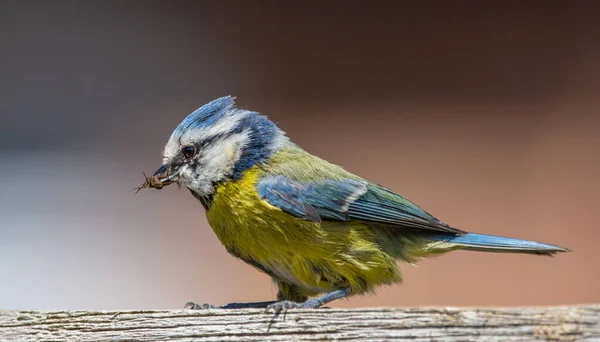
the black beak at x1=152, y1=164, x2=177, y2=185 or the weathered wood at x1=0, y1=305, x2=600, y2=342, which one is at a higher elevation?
the black beak at x1=152, y1=164, x2=177, y2=185

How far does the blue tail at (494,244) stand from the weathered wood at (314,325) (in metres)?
0.62

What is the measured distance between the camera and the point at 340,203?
2.28 meters

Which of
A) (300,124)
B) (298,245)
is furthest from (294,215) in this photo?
(300,124)

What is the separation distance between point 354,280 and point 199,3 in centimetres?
196

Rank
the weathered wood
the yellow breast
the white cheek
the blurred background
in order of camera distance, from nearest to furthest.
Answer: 1. the weathered wood
2. the yellow breast
3. the white cheek
4. the blurred background

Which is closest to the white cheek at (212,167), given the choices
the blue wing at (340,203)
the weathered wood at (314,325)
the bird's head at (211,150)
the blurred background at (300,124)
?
the bird's head at (211,150)

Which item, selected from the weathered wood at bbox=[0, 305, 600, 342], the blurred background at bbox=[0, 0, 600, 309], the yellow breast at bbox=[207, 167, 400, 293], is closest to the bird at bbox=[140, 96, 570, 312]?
the yellow breast at bbox=[207, 167, 400, 293]

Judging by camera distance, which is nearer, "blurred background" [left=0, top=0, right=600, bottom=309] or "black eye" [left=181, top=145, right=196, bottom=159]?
"black eye" [left=181, top=145, right=196, bottom=159]

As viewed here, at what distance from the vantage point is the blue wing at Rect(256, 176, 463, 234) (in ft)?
7.22

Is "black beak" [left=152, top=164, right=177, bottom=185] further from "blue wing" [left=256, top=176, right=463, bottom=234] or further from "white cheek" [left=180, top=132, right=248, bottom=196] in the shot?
"blue wing" [left=256, top=176, right=463, bottom=234]

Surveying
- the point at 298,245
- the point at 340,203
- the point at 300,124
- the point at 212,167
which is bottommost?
the point at 298,245

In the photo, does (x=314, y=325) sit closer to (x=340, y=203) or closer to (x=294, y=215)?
(x=294, y=215)

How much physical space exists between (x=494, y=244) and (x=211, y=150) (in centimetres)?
93

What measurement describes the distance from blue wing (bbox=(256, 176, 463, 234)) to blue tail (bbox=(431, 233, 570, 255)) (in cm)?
4
